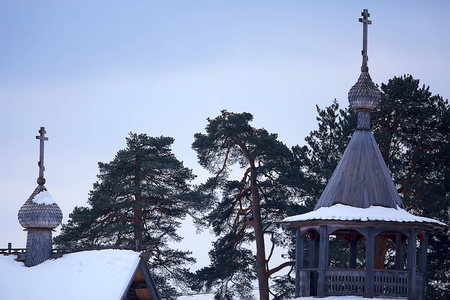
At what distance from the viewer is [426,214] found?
4059cm

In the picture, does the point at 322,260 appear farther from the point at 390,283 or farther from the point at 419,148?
the point at 419,148

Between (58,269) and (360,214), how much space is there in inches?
404

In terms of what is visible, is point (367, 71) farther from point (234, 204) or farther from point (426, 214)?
point (234, 204)

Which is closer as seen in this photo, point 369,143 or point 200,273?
point 369,143

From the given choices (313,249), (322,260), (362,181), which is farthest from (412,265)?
(313,249)

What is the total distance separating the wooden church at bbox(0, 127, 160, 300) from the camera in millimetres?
32688

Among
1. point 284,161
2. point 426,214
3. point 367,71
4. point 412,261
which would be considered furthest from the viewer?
point 284,161

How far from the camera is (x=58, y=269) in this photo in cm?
3444

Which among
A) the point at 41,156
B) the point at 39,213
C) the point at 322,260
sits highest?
the point at 41,156

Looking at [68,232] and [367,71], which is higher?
[367,71]

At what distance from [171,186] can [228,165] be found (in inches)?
106

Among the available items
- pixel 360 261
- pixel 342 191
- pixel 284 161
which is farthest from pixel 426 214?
pixel 342 191

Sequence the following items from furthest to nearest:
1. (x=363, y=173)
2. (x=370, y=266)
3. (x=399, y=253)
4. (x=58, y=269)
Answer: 1. (x=58, y=269)
2. (x=399, y=253)
3. (x=363, y=173)
4. (x=370, y=266)

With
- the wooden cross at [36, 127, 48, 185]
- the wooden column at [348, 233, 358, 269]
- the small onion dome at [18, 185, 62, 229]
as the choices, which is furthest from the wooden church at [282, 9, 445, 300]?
the wooden cross at [36, 127, 48, 185]
